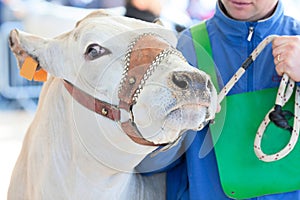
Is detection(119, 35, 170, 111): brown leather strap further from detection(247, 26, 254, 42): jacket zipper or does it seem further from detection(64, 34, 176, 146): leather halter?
detection(247, 26, 254, 42): jacket zipper

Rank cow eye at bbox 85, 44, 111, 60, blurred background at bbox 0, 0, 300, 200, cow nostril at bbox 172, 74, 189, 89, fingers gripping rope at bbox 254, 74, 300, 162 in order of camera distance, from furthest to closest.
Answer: blurred background at bbox 0, 0, 300, 200
fingers gripping rope at bbox 254, 74, 300, 162
cow eye at bbox 85, 44, 111, 60
cow nostril at bbox 172, 74, 189, 89

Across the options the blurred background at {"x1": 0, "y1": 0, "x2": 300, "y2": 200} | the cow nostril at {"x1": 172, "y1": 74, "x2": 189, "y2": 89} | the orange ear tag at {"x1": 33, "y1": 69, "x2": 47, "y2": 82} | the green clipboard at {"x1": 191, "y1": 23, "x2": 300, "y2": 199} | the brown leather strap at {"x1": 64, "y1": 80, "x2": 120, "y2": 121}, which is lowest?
the blurred background at {"x1": 0, "y1": 0, "x2": 300, "y2": 200}

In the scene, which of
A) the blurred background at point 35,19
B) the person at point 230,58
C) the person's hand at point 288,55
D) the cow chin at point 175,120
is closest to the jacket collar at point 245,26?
the person at point 230,58

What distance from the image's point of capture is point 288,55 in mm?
1198

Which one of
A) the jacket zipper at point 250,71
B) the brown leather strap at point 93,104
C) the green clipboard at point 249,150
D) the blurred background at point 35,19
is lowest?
the blurred background at point 35,19

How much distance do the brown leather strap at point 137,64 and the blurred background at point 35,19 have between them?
9.42ft

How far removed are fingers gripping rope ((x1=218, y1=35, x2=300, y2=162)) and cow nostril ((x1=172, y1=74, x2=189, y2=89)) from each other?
28 centimetres

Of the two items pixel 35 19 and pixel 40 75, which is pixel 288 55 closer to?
pixel 40 75

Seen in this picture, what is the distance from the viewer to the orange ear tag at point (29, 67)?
48.3 inches

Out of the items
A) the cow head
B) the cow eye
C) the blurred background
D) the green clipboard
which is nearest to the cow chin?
the cow head

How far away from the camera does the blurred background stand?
4117mm

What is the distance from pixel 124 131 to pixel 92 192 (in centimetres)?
21

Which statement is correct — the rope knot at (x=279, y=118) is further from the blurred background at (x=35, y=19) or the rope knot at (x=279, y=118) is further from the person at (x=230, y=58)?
the blurred background at (x=35, y=19)

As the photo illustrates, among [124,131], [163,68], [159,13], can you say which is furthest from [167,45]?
[159,13]
